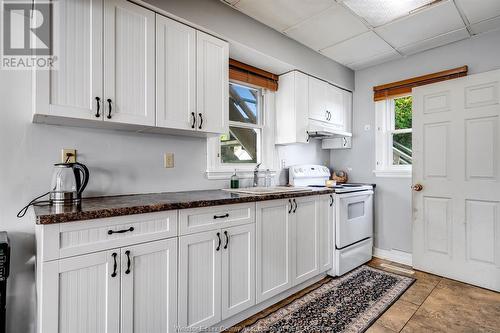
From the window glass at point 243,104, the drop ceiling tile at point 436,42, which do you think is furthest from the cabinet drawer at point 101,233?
the drop ceiling tile at point 436,42

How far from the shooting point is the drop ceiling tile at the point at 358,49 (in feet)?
9.25

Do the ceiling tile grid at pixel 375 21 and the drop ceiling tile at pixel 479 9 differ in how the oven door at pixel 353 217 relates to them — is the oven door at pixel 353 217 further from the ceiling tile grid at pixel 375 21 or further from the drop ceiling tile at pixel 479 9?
the drop ceiling tile at pixel 479 9

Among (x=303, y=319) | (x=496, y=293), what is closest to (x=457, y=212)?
(x=496, y=293)

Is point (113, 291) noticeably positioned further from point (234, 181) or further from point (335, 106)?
point (335, 106)

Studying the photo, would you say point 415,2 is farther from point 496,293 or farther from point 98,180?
point 98,180

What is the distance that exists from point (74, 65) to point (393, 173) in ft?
11.1

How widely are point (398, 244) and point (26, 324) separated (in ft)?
11.7

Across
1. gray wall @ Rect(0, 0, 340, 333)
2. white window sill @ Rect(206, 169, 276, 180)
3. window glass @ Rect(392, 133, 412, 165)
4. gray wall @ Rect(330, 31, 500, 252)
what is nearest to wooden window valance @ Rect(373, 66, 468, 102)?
gray wall @ Rect(330, 31, 500, 252)

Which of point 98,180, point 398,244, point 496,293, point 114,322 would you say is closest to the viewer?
point 114,322

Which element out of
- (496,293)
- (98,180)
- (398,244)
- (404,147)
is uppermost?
(404,147)

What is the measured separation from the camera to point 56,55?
4.66ft

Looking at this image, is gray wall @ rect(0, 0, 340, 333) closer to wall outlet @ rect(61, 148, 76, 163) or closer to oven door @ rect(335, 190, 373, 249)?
wall outlet @ rect(61, 148, 76, 163)

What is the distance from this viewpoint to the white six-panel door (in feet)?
8.26

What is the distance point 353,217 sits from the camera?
298 cm
